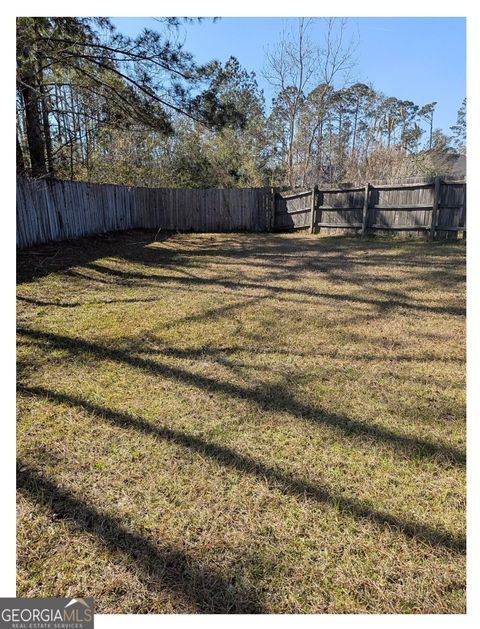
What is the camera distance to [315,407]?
212 centimetres

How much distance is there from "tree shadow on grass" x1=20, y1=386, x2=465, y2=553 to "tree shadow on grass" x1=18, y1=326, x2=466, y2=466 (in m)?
0.45

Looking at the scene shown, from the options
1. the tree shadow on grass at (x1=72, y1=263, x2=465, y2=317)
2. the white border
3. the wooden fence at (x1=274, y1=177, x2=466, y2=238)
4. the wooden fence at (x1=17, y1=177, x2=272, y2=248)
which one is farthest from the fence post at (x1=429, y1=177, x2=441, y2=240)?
the white border

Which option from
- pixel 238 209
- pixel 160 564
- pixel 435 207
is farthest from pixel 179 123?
pixel 160 564

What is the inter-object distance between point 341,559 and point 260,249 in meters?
7.49

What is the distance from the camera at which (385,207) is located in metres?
9.03

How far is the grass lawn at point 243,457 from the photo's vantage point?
115 cm

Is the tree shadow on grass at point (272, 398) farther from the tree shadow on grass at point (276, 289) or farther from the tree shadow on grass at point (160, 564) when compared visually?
the tree shadow on grass at point (276, 289)

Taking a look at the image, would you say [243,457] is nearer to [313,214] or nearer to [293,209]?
[313,214]

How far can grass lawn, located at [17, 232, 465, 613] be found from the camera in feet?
3.76

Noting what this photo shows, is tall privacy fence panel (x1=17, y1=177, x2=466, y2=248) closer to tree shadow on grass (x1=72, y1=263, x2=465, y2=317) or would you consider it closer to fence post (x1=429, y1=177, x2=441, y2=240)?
fence post (x1=429, y1=177, x2=441, y2=240)
